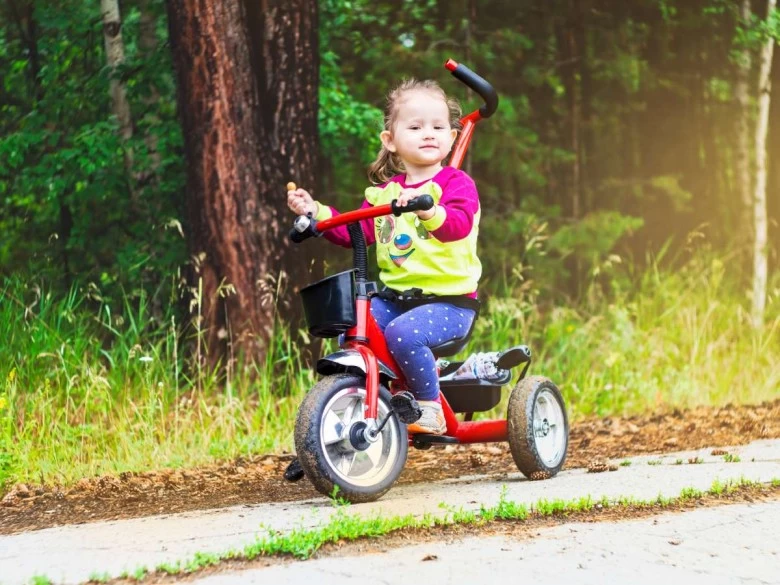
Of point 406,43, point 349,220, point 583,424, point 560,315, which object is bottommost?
point 583,424

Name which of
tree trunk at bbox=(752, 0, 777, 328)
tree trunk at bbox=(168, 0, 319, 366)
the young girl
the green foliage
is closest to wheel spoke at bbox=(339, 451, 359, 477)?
the young girl

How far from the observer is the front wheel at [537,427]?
5.18 metres

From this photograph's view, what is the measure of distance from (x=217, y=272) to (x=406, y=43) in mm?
4333

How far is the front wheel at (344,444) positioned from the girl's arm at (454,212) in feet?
2.27

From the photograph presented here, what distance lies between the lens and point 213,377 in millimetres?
7035

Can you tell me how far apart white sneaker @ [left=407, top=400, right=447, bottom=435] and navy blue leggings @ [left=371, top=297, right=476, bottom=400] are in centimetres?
3

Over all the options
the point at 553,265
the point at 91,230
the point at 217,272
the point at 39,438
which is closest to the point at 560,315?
the point at 553,265

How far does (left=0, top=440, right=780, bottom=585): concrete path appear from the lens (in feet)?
12.3

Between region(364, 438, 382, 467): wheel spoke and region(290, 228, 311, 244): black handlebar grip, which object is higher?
region(290, 228, 311, 244): black handlebar grip

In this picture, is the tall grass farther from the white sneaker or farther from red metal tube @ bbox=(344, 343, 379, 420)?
red metal tube @ bbox=(344, 343, 379, 420)

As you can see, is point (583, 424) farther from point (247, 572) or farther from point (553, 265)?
point (247, 572)

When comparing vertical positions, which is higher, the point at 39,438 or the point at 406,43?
the point at 406,43

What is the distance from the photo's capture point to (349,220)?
4.62 metres

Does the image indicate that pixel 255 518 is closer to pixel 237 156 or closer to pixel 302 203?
pixel 302 203
